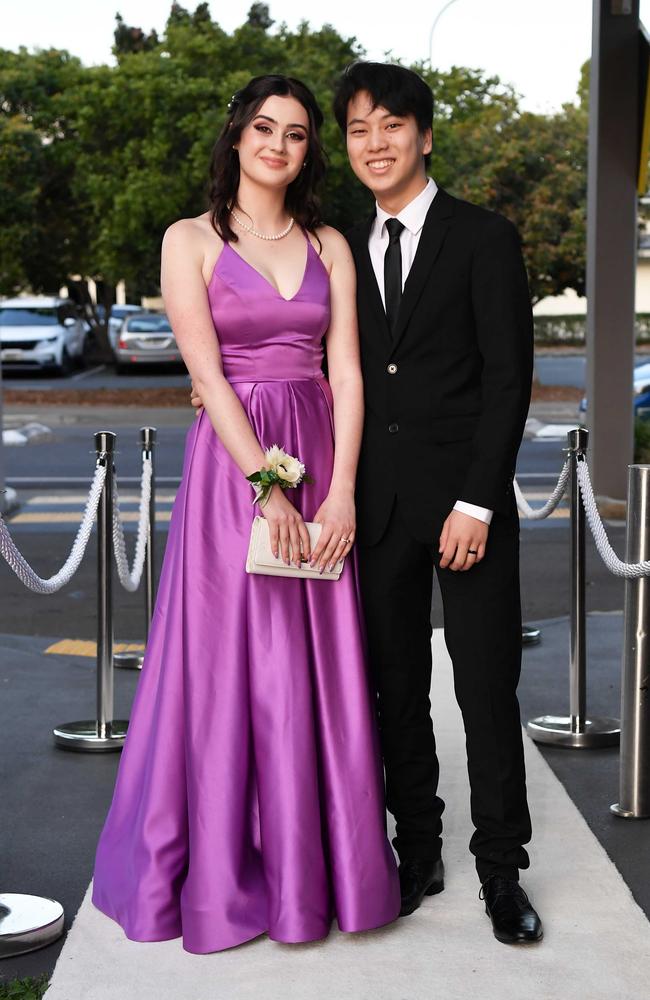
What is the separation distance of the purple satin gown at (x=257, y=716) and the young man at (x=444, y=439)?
0.14 metres

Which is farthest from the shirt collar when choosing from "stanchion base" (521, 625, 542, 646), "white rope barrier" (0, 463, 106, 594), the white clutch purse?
"stanchion base" (521, 625, 542, 646)

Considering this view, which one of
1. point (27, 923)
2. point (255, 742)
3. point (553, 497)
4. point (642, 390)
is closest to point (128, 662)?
point (553, 497)

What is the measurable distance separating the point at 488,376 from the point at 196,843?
136 cm

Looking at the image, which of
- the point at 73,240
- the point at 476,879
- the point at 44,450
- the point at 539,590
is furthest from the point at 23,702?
the point at 73,240

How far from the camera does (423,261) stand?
347 cm

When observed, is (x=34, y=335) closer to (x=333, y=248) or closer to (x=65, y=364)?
(x=65, y=364)

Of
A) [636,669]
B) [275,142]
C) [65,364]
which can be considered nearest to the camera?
[275,142]

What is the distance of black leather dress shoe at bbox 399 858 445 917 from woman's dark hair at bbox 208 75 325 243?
5.68 feet

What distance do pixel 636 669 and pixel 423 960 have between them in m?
1.37

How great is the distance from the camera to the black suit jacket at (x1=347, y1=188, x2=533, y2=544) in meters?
3.39

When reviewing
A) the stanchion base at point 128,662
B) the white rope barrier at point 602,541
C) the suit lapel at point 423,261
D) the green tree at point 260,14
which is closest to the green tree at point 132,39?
the green tree at point 260,14

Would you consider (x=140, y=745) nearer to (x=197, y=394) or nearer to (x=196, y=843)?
(x=196, y=843)

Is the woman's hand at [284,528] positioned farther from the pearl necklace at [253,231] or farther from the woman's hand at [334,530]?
the pearl necklace at [253,231]

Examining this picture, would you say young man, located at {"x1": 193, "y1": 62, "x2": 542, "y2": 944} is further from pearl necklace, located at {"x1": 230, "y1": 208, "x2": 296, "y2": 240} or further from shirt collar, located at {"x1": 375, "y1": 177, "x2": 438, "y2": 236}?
pearl necklace, located at {"x1": 230, "y1": 208, "x2": 296, "y2": 240}
